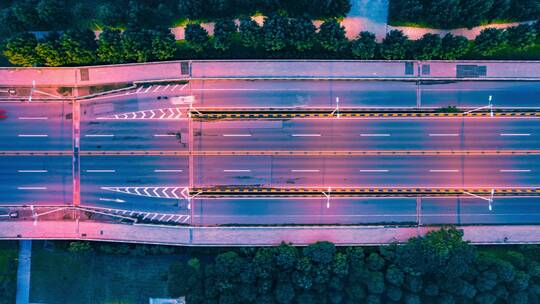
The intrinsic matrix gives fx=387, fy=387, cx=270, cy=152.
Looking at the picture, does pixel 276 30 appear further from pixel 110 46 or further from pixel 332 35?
pixel 110 46

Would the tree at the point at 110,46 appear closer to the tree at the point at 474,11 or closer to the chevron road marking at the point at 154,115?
the chevron road marking at the point at 154,115

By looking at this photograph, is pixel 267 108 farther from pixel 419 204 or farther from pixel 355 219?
pixel 419 204

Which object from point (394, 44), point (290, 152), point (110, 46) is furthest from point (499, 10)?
point (110, 46)

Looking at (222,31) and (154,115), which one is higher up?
(222,31)

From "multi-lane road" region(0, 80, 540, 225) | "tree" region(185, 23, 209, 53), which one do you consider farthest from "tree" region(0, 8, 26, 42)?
"tree" region(185, 23, 209, 53)

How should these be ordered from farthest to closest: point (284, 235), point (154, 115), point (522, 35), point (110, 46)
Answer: point (154, 115) → point (284, 235) → point (110, 46) → point (522, 35)
